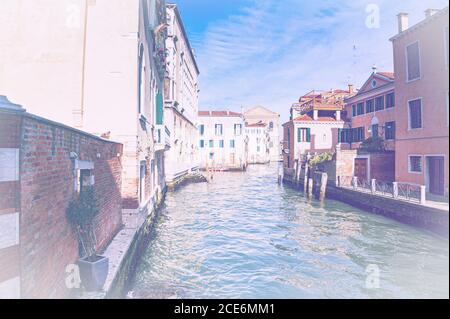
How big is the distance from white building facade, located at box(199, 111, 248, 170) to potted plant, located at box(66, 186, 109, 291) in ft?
137

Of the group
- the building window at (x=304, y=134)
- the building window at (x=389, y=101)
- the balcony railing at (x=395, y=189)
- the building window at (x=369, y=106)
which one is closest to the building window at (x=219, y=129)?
the building window at (x=304, y=134)

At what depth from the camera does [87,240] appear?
5.12 meters

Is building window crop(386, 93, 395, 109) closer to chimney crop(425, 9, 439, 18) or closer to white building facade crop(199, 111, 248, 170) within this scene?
chimney crop(425, 9, 439, 18)

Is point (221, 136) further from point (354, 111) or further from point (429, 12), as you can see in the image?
point (429, 12)

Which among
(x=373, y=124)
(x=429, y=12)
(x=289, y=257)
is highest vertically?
(x=373, y=124)

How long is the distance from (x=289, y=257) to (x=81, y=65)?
346 inches

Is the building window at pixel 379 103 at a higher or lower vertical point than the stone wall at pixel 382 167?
higher

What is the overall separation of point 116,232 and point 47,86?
4.91 metres

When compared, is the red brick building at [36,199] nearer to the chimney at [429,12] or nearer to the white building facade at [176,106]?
the chimney at [429,12]

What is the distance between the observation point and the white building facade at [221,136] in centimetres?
4744

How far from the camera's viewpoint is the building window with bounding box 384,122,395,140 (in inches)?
801

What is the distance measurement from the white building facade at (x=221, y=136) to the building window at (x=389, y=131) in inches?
1092

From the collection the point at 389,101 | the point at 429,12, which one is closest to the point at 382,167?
the point at 389,101
